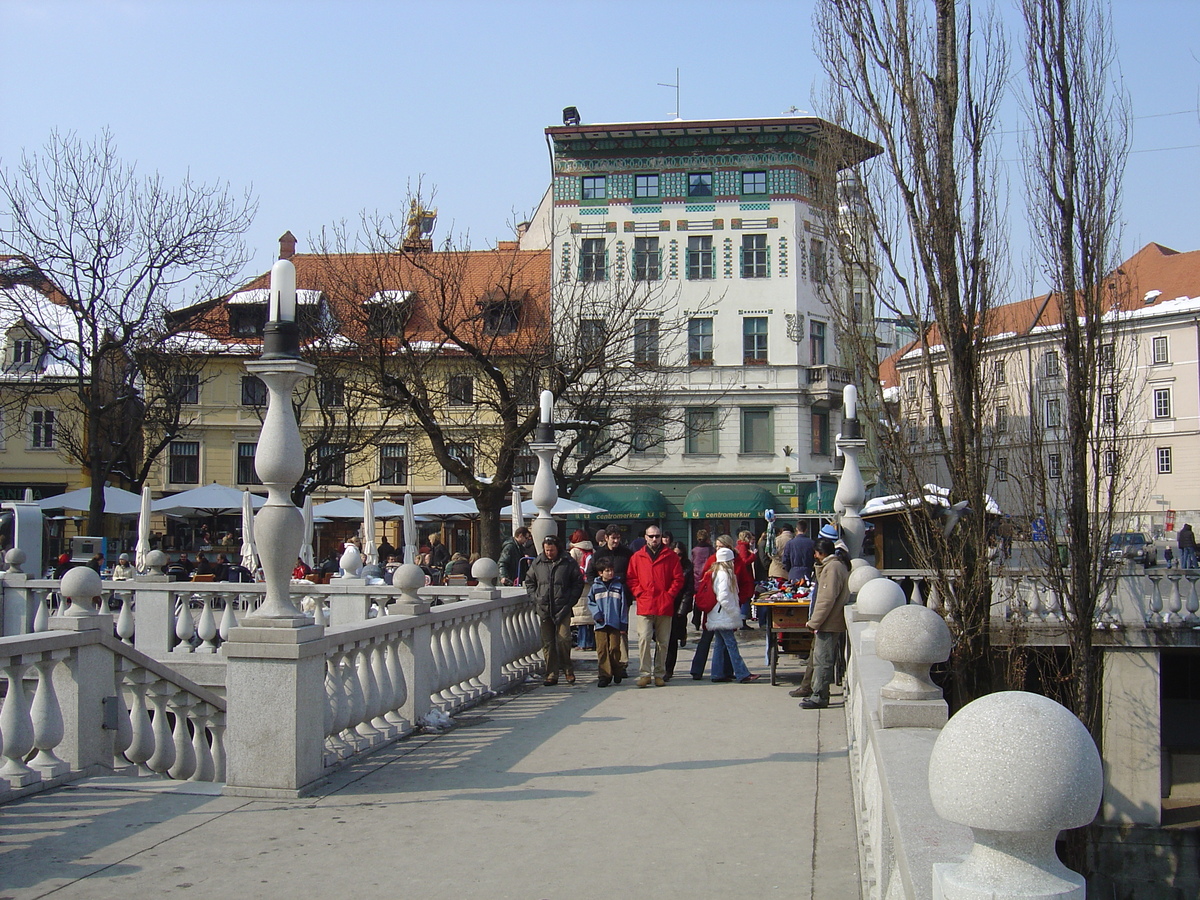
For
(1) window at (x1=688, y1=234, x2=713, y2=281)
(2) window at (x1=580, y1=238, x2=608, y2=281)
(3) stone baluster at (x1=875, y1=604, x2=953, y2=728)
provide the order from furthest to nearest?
(1) window at (x1=688, y1=234, x2=713, y2=281)
(2) window at (x1=580, y1=238, x2=608, y2=281)
(3) stone baluster at (x1=875, y1=604, x2=953, y2=728)

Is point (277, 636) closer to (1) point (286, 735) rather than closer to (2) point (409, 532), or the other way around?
(1) point (286, 735)

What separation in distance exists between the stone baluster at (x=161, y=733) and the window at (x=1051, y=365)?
995cm

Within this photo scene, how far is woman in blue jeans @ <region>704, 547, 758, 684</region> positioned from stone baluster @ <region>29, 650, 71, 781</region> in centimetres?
734

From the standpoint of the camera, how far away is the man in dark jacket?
1245 centimetres

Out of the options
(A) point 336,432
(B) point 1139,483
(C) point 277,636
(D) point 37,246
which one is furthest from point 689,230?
(C) point 277,636

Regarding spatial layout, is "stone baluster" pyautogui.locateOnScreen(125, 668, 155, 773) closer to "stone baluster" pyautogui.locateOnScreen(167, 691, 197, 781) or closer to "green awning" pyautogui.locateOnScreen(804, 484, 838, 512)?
"stone baluster" pyautogui.locateOnScreen(167, 691, 197, 781)

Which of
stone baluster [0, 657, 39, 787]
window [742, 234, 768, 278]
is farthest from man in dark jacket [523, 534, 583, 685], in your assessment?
window [742, 234, 768, 278]

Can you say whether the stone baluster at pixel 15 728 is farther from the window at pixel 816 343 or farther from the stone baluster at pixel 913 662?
the window at pixel 816 343

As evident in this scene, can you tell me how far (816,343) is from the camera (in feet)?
148

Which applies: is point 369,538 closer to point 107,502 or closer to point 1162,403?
point 107,502

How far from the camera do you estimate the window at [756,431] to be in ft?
144

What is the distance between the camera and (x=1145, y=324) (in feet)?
182

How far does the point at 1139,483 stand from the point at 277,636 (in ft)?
38.0

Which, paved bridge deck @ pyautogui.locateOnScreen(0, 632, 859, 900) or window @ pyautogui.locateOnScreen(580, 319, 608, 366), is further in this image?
window @ pyautogui.locateOnScreen(580, 319, 608, 366)
